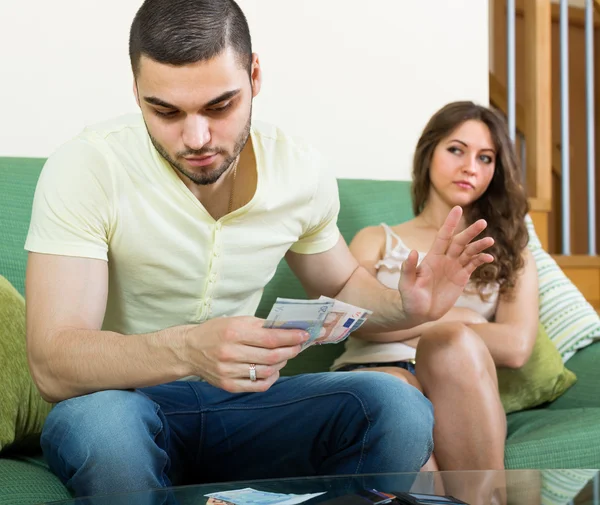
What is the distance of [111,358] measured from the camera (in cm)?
129

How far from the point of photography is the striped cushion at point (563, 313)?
2.29 m

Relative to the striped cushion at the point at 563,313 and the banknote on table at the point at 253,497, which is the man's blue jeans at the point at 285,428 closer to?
the banknote on table at the point at 253,497

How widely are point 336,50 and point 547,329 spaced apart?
42.0 inches

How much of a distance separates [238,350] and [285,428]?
329 millimetres

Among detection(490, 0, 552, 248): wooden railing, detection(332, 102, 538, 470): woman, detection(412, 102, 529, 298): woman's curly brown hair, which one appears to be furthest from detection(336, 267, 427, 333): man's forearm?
detection(490, 0, 552, 248): wooden railing

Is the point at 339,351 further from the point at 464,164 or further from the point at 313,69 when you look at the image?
the point at 313,69

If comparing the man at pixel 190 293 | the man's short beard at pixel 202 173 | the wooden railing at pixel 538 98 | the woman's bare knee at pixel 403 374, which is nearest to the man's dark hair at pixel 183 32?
the man at pixel 190 293

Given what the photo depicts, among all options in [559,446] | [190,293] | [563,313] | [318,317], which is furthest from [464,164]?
[318,317]

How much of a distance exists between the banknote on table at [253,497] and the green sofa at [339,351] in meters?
0.36

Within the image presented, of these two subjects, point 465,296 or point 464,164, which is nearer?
point 465,296

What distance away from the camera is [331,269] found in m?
1.79

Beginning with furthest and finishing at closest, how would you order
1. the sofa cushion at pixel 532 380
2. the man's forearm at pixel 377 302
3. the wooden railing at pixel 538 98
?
the wooden railing at pixel 538 98
the sofa cushion at pixel 532 380
the man's forearm at pixel 377 302

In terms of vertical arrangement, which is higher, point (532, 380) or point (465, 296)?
point (465, 296)

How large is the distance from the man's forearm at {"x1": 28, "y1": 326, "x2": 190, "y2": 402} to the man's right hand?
1.2 inches
